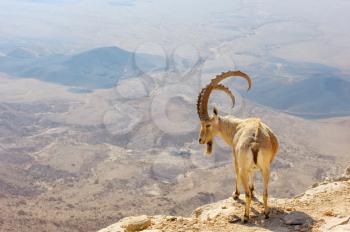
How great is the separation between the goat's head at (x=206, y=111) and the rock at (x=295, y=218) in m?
3.46

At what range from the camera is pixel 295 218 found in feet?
40.0

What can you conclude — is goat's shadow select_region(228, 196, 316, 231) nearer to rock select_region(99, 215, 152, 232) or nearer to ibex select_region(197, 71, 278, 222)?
ibex select_region(197, 71, 278, 222)

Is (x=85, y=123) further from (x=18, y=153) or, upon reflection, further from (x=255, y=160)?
(x=255, y=160)

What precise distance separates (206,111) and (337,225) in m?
5.05

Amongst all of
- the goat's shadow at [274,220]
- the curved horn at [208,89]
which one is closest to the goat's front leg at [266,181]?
the goat's shadow at [274,220]

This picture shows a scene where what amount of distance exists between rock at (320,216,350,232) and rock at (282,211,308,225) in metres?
0.67

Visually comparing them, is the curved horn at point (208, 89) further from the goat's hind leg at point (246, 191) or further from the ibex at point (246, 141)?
the goat's hind leg at point (246, 191)

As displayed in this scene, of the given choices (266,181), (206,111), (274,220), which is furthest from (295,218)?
(206,111)

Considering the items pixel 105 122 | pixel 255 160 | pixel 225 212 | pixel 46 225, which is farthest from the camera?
pixel 105 122

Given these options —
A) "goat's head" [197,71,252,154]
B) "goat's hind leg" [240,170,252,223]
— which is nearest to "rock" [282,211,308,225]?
"goat's hind leg" [240,170,252,223]

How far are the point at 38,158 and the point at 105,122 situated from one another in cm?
4533

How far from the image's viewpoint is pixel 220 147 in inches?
4542

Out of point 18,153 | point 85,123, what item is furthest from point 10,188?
point 85,123

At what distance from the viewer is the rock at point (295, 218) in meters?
12.0
